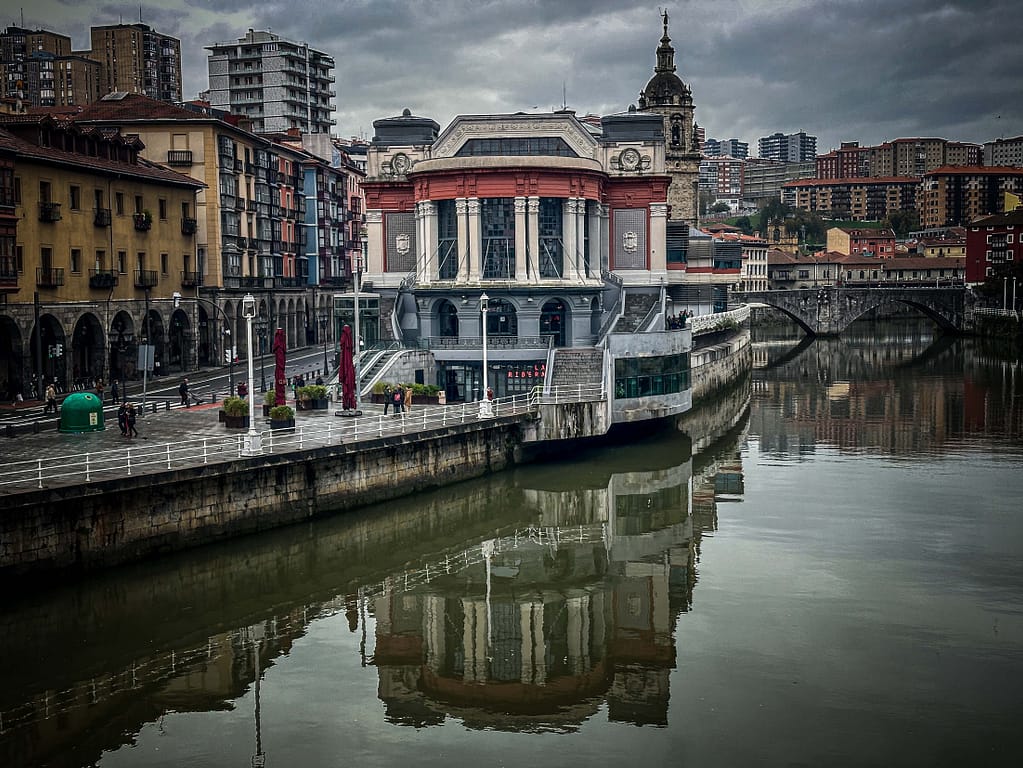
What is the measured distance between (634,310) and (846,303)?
8478cm

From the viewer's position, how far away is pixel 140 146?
7581 centimetres

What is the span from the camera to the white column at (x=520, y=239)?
68188mm

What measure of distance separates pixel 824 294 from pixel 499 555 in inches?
4680

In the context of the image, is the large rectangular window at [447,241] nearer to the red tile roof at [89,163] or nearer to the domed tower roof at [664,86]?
the red tile roof at [89,163]

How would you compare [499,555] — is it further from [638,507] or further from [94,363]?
[94,363]

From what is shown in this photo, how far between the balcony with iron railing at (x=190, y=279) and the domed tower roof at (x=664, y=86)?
6514cm

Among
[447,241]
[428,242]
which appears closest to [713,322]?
[447,241]

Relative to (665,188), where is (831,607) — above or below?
below

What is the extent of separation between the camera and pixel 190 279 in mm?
80500

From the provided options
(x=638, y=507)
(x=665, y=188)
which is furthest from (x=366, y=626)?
(x=665, y=188)

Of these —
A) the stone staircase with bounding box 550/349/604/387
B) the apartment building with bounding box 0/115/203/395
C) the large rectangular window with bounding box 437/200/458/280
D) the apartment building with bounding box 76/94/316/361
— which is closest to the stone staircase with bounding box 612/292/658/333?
the large rectangular window with bounding box 437/200/458/280

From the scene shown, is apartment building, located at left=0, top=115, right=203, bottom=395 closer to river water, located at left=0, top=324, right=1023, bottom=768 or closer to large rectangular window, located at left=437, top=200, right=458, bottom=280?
large rectangular window, located at left=437, top=200, right=458, bottom=280

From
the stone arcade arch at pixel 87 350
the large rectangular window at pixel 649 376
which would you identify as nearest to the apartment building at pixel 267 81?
the stone arcade arch at pixel 87 350

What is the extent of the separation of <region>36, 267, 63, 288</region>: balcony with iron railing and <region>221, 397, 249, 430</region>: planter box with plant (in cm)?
2177
